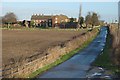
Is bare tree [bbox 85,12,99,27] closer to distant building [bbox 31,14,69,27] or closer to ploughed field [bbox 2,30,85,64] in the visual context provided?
distant building [bbox 31,14,69,27]

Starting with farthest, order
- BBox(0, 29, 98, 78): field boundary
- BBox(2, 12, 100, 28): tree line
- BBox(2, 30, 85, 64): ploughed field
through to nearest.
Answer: BBox(2, 12, 100, 28): tree line < BBox(2, 30, 85, 64): ploughed field < BBox(0, 29, 98, 78): field boundary

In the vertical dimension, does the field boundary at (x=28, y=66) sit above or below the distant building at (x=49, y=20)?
below

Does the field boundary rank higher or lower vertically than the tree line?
lower

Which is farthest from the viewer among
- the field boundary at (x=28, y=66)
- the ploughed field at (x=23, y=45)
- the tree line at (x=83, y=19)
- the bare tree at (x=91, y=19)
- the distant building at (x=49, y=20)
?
the distant building at (x=49, y=20)

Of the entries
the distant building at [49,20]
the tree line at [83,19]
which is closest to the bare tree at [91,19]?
the tree line at [83,19]

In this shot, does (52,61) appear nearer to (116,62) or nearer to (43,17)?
(116,62)

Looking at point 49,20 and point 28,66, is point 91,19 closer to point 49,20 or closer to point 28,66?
point 49,20

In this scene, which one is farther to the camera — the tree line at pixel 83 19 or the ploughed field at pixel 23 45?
the tree line at pixel 83 19

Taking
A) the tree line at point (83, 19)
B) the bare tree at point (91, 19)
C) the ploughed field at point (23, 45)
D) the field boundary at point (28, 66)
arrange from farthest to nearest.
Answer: the bare tree at point (91, 19)
the tree line at point (83, 19)
the ploughed field at point (23, 45)
the field boundary at point (28, 66)

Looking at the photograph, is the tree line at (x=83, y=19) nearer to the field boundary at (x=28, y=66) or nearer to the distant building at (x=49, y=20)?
the distant building at (x=49, y=20)

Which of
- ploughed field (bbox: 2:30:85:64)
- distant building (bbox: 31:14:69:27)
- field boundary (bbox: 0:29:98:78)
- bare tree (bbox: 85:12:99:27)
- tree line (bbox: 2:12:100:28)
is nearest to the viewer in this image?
field boundary (bbox: 0:29:98:78)

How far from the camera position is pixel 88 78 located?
17.7 metres

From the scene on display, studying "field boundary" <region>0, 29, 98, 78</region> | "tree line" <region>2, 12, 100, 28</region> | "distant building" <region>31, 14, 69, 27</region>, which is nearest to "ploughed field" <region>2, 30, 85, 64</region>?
"field boundary" <region>0, 29, 98, 78</region>

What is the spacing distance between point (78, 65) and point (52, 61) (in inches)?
92.3
